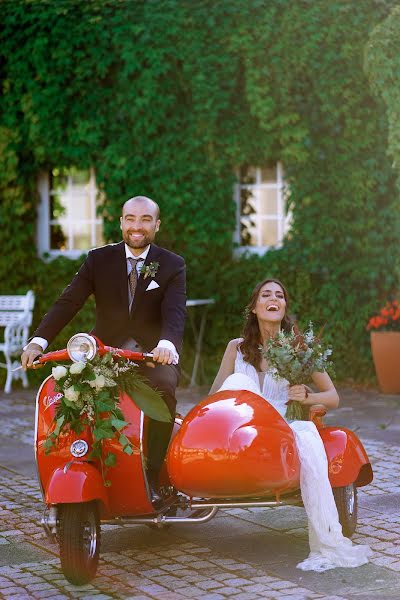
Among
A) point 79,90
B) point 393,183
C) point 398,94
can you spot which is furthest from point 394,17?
point 79,90

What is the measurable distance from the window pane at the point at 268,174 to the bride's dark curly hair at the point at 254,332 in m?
→ 6.48

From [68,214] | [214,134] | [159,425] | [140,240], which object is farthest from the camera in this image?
[68,214]

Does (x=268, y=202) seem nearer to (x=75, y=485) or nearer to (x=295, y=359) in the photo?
(x=295, y=359)

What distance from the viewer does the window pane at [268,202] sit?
11.9 metres

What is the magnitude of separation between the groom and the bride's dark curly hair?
410 mm

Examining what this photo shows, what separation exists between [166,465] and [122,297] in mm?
850

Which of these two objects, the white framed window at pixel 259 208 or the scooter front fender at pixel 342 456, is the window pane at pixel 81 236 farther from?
the scooter front fender at pixel 342 456

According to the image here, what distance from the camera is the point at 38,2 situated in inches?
477

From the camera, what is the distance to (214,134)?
1155 centimetres

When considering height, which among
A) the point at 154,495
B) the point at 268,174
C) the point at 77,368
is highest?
the point at 268,174

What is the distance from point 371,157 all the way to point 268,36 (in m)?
1.69

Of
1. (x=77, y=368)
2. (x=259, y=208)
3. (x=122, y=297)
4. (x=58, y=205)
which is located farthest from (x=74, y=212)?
(x=77, y=368)

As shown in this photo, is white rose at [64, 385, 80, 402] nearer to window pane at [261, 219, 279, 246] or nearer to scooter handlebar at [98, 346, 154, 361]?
scooter handlebar at [98, 346, 154, 361]

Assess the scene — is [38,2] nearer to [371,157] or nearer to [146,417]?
[371,157]
